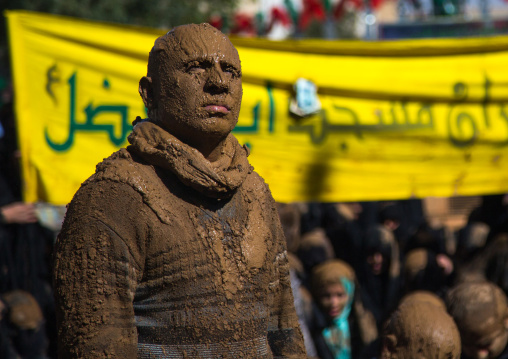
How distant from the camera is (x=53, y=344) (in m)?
5.54

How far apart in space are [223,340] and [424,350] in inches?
44.3

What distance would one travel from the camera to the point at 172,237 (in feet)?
7.40

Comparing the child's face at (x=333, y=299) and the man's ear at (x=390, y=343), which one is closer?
the man's ear at (x=390, y=343)

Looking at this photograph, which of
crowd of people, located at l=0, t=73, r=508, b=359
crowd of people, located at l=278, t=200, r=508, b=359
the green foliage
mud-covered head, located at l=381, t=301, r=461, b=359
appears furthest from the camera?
the green foliage

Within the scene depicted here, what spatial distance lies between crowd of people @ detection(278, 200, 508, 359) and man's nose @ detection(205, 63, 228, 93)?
233 centimetres

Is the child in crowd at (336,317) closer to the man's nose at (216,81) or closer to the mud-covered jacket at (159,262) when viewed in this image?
the mud-covered jacket at (159,262)

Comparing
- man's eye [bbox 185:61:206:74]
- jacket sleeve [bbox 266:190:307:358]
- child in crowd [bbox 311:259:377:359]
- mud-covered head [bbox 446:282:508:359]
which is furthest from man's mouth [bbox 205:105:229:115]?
child in crowd [bbox 311:259:377:359]

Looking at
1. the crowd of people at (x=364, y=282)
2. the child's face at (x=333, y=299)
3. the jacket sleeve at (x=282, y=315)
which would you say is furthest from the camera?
the child's face at (x=333, y=299)

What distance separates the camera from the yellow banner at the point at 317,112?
5.39 meters

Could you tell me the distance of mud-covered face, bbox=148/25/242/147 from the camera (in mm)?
2309

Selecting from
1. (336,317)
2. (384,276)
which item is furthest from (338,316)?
(384,276)

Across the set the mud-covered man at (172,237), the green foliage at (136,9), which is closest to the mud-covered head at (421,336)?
the mud-covered man at (172,237)

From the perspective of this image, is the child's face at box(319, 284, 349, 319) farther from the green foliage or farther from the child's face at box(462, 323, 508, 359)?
the green foliage

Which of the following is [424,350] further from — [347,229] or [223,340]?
[347,229]
